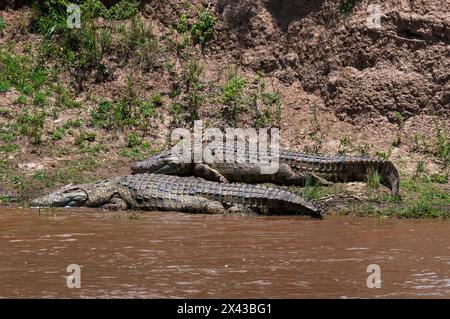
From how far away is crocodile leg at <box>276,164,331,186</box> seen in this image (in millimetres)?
11055

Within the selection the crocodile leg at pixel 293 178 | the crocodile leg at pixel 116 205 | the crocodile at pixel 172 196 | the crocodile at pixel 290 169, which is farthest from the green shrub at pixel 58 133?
the crocodile leg at pixel 293 178

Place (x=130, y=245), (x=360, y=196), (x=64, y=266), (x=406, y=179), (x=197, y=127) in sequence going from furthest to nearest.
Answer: (x=197, y=127)
(x=406, y=179)
(x=360, y=196)
(x=130, y=245)
(x=64, y=266)

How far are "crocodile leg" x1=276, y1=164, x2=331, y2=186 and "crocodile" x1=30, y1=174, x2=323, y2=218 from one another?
39.1 inches

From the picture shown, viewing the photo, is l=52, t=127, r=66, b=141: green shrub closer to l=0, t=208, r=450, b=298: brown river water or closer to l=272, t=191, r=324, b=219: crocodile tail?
l=0, t=208, r=450, b=298: brown river water

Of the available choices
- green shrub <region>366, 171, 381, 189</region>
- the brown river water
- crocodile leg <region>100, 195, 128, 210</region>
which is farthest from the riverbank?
the brown river water

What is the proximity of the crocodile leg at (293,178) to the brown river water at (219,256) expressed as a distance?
150 centimetres

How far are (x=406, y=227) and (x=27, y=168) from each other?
5.44m

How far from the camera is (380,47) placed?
42.5 ft

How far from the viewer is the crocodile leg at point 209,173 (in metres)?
11.4

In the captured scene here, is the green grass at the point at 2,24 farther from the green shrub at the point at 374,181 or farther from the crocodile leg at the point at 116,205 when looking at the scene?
the green shrub at the point at 374,181

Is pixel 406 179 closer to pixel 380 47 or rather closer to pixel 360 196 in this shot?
pixel 360 196

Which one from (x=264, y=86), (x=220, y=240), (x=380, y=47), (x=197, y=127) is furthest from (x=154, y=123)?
(x=220, y=240)

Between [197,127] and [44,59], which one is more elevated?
[44,59]

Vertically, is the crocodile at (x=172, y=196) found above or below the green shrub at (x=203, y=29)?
below
